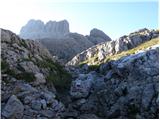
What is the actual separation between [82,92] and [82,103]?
292cm

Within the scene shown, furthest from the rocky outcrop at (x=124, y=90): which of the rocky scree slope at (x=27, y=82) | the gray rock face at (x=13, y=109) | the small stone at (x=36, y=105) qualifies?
the gray rock face at (x=13, y=109)

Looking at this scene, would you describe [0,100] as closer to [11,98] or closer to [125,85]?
[11,98]

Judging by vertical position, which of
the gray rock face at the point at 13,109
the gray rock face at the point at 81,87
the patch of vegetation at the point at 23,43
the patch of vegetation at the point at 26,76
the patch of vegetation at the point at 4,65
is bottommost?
the gray rock face at the point at 13,109

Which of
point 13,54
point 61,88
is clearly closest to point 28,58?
point 13,54

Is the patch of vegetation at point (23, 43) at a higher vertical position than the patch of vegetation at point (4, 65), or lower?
higher

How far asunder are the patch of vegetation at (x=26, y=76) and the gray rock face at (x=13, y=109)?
5554 millimetres

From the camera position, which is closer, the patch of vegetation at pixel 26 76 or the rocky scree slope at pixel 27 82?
the rocky scree slope at pixel 27 82

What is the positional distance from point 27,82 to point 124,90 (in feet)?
42.0

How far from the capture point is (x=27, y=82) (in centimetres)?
3922

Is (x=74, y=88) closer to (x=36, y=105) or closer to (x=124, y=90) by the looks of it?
(x=124, y=90)

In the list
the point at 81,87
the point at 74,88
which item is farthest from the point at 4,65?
the point at 81,87

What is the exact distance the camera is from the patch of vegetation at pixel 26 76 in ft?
130

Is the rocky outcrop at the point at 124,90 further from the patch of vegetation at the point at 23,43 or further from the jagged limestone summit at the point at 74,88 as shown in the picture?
the patch of vegetation at the point at 23,43

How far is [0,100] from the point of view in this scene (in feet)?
110
